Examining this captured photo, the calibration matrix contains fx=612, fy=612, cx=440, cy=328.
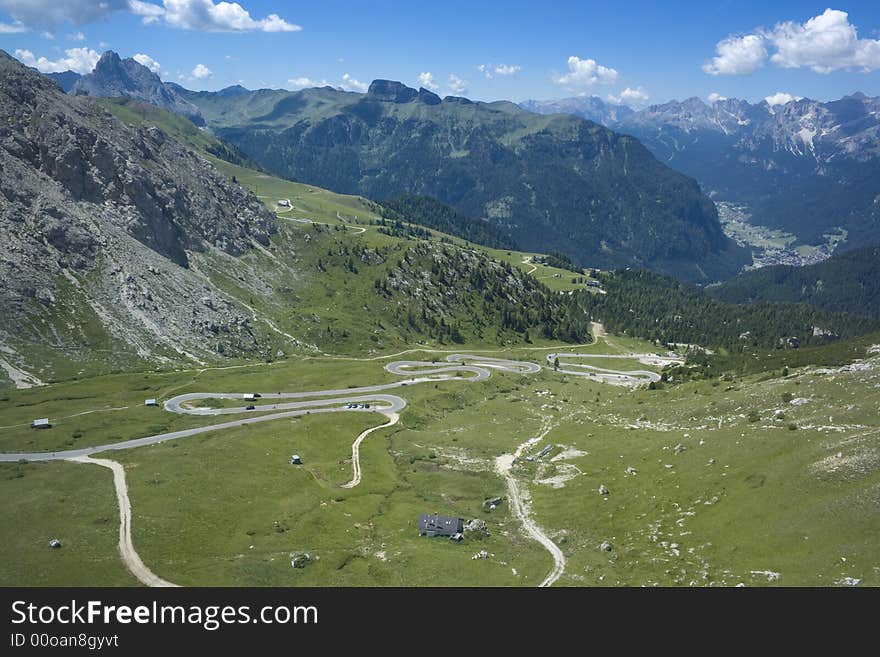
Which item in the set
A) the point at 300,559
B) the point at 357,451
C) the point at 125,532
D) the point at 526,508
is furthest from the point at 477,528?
the point at 125,532

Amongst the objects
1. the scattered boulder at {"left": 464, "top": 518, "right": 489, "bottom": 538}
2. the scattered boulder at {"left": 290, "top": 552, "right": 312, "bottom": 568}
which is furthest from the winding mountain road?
the scattered boulder at {"left": 290, "top": 552, "right": 312, "bottom": 568}

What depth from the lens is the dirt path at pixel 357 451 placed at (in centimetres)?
10599

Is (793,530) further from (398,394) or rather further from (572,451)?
(398,394)

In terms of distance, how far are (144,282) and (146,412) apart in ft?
274

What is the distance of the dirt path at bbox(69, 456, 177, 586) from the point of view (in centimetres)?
6572

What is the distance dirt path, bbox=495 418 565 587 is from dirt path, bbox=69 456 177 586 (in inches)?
1676

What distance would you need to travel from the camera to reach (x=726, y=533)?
72.8 m

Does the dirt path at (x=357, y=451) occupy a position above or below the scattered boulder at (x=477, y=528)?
above

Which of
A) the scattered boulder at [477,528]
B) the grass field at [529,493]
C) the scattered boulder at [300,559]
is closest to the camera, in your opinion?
the grass field at [529,493]

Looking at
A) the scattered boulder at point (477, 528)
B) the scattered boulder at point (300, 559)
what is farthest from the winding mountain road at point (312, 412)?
the scattered boulder at point (300, 559)

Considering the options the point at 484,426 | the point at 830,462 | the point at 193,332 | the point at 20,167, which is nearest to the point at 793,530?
the point at 830,462

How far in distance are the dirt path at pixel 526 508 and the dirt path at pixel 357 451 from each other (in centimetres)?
2589

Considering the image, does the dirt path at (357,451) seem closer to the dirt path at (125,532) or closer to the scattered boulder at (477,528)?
the scattered boulder at (477,528)

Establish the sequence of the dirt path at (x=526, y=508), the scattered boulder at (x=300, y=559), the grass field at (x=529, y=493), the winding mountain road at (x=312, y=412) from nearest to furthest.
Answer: the grass field at (x=529, y=493) → the scattered boulder at (x=300, y=559) → the dirt path at (x=526, y=508) → the winding mountain road at (x=312, y=412)
